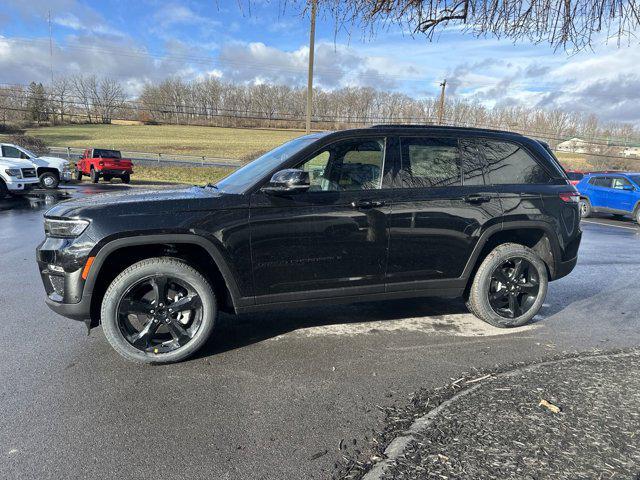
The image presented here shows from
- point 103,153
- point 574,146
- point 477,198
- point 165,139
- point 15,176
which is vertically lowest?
point 15,176

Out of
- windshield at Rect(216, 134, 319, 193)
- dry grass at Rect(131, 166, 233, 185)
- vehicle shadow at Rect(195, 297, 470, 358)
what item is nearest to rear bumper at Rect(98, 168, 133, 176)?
dry grass at Rect(131, 166, 233, 185)

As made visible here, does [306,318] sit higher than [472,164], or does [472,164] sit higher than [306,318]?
[472,164]

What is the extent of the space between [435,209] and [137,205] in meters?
2.54

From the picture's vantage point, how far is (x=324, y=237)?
373 cm

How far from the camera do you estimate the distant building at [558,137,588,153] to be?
168 feet

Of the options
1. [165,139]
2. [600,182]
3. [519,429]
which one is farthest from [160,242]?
[165,139]

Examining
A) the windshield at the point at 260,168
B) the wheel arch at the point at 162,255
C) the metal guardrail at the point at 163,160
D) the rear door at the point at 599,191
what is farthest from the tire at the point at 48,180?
the rear door at the point at 599,191

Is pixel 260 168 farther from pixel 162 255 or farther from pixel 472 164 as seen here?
pixel 472 164

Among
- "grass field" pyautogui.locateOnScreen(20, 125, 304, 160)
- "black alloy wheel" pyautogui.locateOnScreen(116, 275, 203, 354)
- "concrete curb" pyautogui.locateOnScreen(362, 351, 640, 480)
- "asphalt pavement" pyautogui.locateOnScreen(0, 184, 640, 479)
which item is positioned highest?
"grass field" pyautogui.locateOnScreen(20, 125, 304, 160)

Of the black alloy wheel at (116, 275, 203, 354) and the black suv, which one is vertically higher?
the black suv

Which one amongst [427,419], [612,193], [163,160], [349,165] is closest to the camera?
[427,419]

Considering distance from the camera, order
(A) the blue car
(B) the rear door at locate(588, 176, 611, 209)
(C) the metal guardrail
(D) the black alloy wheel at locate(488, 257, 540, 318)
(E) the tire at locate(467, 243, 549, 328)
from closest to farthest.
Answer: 1. (E) the tire at locate(467, 243, 549, 328)
2. (D) the black alloy wheel at locate(488, 257, 540, 318)
3. (A) the blue car
4. (B) the rear door at locate(588, 176, 611, 209)
5. (C) the metal guardrail

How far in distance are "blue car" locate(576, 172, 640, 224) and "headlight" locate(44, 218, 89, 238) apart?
48.5ft

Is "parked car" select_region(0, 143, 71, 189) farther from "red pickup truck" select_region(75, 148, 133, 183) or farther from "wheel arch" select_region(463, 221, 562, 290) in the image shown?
"wheel arch" select_region(463, 221, 562, 290)
